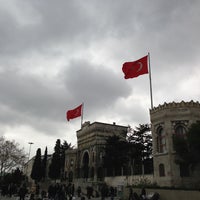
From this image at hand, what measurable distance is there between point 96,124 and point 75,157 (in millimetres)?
12087

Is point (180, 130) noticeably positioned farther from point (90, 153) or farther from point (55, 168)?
point (55, 168)

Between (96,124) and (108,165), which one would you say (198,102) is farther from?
(96,124)

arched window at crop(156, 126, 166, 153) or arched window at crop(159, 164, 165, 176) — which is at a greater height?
arched window at crop(156, 126, 166, 153)

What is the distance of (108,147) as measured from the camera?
44.0 meters

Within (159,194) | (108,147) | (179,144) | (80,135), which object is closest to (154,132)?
(179,144)

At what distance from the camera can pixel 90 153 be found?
56188 mm

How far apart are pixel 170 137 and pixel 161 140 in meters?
1.67

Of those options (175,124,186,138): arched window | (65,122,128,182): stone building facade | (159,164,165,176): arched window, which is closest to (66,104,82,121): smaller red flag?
(65,122,128,182): stone building facade

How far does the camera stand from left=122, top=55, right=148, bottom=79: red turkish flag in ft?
96.8

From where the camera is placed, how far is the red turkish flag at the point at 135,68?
29.5m

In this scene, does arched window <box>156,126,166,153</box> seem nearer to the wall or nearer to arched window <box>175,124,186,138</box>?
arched window <box>175,124,186,138</box>

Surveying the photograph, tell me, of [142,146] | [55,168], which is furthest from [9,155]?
[142,146]

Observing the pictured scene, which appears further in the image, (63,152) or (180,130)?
(63,152)

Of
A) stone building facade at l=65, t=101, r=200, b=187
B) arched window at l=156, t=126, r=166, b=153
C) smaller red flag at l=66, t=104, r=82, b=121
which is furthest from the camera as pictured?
smaller red flag at l=66, t=104, r=82, b=121
